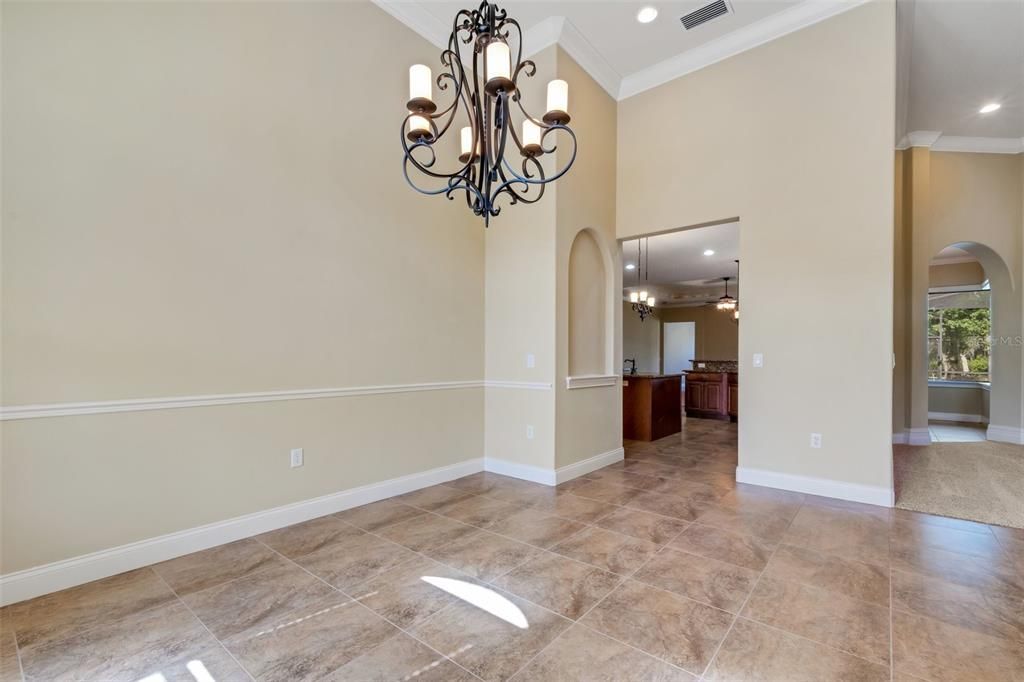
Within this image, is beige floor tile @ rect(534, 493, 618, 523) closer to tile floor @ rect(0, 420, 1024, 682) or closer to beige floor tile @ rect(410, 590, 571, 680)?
tile floor @ rect(0, 420, 1024, 682)

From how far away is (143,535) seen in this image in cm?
235

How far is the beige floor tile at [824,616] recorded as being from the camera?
5.73 ft

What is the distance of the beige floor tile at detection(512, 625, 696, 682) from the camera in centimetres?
156

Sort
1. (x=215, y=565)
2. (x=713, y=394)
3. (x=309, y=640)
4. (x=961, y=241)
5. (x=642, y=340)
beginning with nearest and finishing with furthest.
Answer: (x=309, y=640) → (x=215, y=565) → (x=961, y=241) → (x=713, y=394) → (x=642, y=340)

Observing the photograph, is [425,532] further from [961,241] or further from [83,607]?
[961,241]

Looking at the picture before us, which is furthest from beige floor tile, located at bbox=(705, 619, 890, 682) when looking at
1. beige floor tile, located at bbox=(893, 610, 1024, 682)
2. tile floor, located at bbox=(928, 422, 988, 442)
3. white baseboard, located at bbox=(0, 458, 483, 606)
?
tile floor, located at bbox=(928, 422, 988, 442)

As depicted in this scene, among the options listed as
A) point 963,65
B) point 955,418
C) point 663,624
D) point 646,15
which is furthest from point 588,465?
point 955,418

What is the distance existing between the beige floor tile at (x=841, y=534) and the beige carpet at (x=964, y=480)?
1.97ft

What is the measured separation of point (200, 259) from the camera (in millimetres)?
2533

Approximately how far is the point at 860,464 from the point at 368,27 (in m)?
5.03

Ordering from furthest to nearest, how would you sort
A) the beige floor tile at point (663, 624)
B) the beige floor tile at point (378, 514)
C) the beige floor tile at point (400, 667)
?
the beige floor tile at point (378, 514) → the beige floor tile at point (663, 624) → the beige floor tile at point (400, 667)

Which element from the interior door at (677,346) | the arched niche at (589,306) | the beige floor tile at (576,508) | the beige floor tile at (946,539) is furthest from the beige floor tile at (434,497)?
the interior door at (677,346)

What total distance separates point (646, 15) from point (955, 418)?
8.29 m

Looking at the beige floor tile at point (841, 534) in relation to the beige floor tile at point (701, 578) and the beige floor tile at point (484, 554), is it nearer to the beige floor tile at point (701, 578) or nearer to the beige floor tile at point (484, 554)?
the beige floor tile at point (701, 578)
